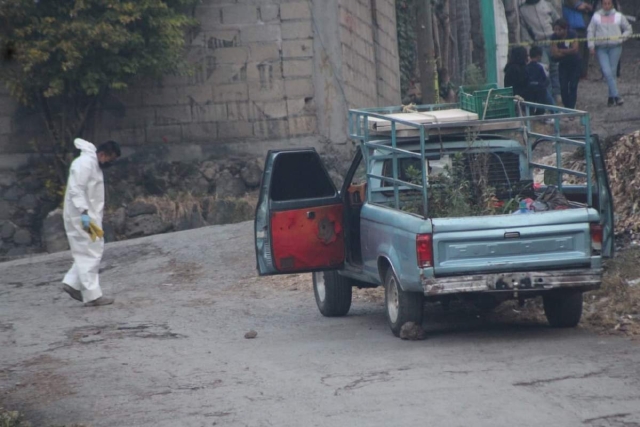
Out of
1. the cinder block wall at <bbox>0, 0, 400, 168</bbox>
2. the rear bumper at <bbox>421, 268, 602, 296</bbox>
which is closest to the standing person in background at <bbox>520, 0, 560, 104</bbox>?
the cinder block wall at <bbox>0, 0, 400, 168</bbox>

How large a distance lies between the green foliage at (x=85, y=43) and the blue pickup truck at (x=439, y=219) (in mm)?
7036

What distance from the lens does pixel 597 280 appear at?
8.88 m

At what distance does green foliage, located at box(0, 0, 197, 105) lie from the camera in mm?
16812

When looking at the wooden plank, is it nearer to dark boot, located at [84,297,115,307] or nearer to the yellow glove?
the yellow glove

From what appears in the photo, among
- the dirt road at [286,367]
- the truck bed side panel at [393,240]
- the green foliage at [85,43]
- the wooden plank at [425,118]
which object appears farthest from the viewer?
the green foliage at [85,43]

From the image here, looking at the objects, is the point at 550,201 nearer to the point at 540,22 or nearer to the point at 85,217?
the point at 85,217

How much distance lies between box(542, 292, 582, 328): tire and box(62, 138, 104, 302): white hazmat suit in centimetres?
505

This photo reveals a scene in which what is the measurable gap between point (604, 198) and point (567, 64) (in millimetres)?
11492

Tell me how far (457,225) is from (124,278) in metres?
6.52

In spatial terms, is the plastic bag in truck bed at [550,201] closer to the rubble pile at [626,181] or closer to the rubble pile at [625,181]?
the rubble pile at [625,181]

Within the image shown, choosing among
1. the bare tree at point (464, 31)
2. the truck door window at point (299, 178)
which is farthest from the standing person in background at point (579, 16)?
the truck door window at point (299, 178)

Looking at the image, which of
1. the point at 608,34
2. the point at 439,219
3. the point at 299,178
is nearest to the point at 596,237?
the point at 439,219

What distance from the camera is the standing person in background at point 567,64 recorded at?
810 inches

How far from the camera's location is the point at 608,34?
68.6ft
